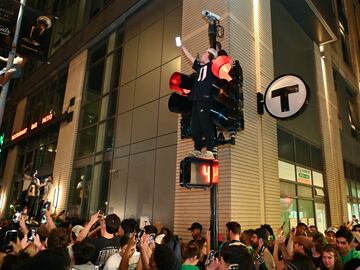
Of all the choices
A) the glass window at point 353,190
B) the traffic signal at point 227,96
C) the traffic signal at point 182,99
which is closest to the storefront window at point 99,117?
the traffic signal at point 182,99

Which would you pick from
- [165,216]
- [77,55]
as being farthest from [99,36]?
[165,216]

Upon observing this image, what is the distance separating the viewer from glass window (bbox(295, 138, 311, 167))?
1106cm

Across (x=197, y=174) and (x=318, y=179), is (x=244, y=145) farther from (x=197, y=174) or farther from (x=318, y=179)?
(x=318, y=179)

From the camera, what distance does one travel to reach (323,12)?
42.9 feet

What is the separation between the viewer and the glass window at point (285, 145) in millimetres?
9985

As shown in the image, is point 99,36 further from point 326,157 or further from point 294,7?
point 326,157

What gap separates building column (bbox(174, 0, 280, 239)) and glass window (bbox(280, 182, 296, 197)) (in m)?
0.92

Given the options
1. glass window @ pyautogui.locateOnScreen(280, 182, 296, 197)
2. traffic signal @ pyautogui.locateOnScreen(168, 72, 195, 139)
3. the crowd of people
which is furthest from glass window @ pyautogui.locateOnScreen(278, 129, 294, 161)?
traffic signal @ pyautogui.locateOnScreen(168, 72, 195, 139)

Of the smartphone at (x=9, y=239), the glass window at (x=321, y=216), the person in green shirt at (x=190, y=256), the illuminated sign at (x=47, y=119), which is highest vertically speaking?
the illuminated sign at (x=47, y=119)

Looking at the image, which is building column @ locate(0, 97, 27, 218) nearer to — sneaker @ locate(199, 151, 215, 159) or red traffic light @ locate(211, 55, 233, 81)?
sneaker @ locate(199, 151, 215, 159)

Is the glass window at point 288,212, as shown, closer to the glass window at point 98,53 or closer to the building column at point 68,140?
the building column at point 68,140

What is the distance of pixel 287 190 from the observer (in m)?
9.94

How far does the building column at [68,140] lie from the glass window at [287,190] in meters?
8.96

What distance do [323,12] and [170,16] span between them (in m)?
6.93
